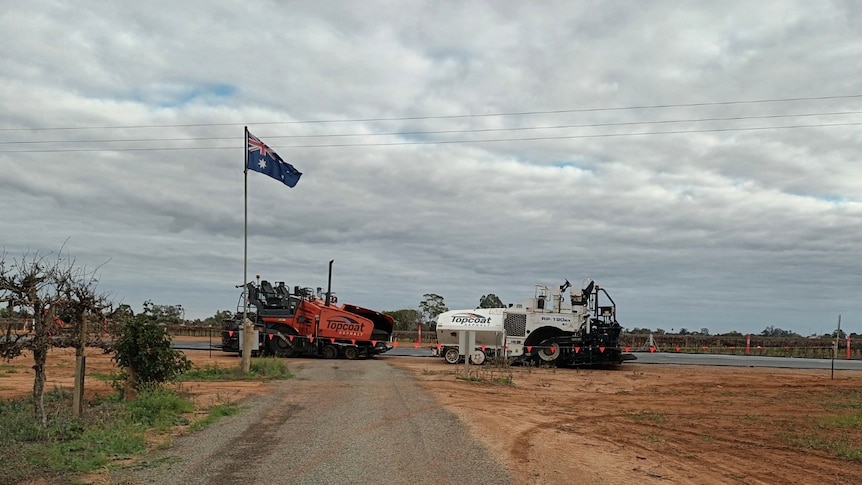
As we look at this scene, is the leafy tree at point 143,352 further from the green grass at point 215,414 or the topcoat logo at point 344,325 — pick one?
the topcoat logo at point 344,325

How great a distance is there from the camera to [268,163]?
963 inches

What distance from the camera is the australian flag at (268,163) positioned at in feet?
77.4

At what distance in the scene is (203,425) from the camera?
12.6 metres

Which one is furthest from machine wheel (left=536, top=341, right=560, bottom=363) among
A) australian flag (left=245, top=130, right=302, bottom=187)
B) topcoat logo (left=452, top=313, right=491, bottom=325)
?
australian flag (left=245, top=130, right=302, bottom=187)

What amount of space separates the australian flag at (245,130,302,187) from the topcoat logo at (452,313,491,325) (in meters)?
9.08

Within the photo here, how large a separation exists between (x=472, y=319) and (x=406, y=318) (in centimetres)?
3519

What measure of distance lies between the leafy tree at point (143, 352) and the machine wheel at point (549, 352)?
57.0 ft

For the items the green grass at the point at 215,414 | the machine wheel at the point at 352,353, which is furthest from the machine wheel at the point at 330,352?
the green grass at the point at 215,414

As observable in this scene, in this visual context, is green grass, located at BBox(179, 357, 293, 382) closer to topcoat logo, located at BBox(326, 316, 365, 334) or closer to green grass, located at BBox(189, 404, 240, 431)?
green grass, located at BBox(189, 404, 240, 431)

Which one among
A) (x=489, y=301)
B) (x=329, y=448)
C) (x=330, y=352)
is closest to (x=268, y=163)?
(x=330, y=352)

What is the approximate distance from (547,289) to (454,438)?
1890 centimetres

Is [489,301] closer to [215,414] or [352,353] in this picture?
[352,353]

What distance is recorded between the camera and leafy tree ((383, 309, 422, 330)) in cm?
6006

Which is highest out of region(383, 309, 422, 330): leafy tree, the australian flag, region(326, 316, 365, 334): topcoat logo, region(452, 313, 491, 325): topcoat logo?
the australian flag
